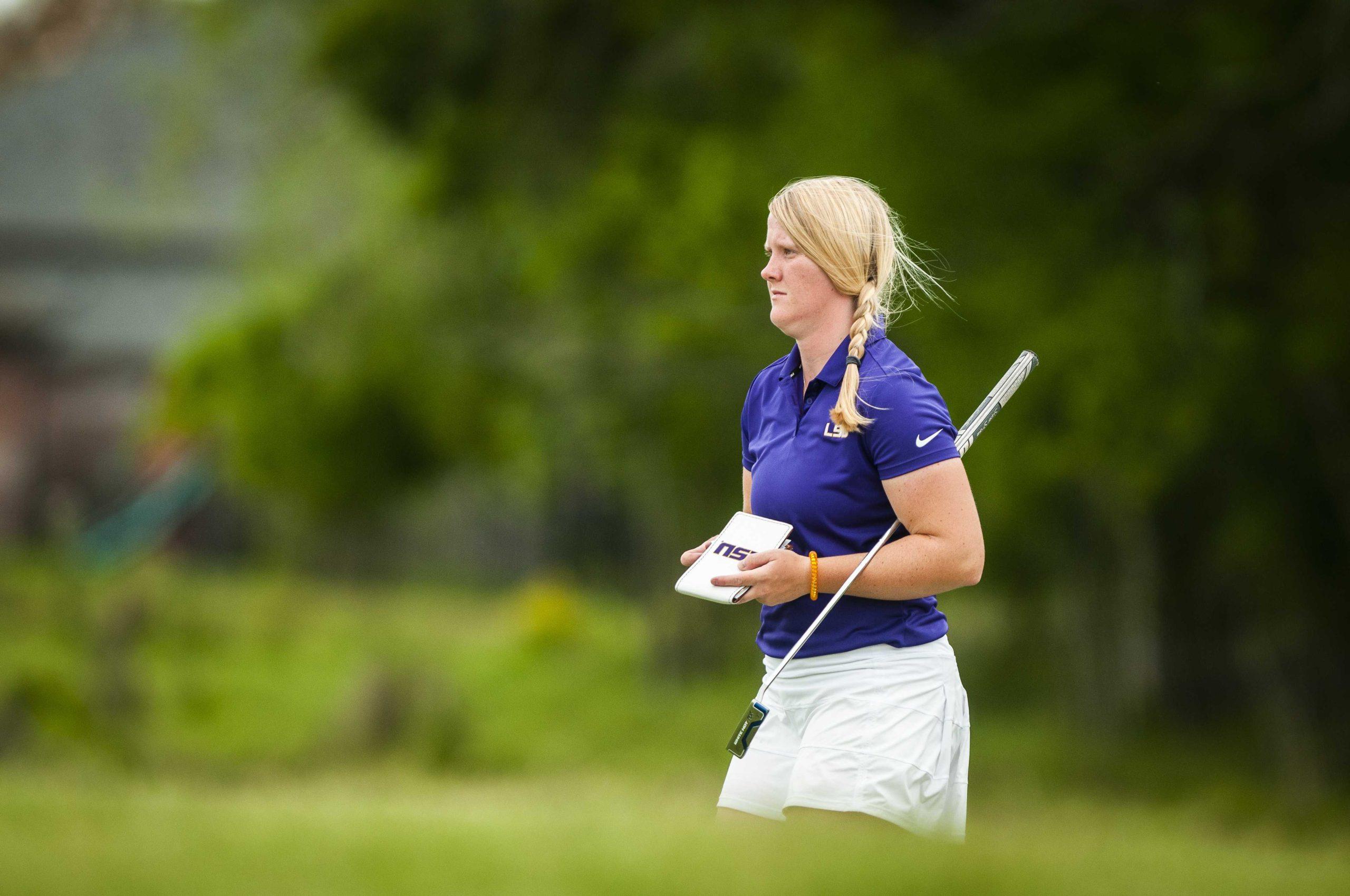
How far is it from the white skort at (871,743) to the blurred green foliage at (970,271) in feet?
23.6

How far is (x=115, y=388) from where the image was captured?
31266mm

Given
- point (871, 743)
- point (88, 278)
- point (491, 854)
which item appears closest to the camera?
point (871, 743)

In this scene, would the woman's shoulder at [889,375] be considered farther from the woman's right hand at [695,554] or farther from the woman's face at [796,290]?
the woman's right hand at [695,554]

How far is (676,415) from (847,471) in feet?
43.7

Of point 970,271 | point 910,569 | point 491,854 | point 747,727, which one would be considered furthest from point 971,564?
point 970,271

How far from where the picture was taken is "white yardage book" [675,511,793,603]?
8.57 ft

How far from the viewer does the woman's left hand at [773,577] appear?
8.57 feet

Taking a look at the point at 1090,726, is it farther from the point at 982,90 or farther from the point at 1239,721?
the point at 982,90

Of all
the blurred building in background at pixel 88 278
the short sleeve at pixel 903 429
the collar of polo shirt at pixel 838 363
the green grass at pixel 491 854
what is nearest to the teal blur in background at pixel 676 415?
the green grass at pixel 491 854

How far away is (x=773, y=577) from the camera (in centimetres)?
263

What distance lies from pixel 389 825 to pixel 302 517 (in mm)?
21257

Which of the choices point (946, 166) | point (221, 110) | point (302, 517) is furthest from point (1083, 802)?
point (302, 517)

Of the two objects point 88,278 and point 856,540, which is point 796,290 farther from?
point 88,278

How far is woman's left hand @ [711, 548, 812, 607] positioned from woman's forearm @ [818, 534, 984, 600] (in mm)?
40
